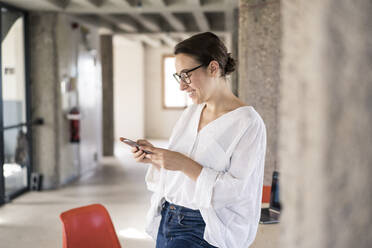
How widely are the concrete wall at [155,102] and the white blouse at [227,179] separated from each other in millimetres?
12132

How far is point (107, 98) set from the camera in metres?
10.1

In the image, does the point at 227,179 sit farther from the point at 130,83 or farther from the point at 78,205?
the point at 130,83

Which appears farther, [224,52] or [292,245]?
[224,52]

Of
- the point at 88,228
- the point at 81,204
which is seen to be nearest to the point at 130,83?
the point at 81,204

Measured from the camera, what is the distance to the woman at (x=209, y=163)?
5.00 feet

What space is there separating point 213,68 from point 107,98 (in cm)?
871

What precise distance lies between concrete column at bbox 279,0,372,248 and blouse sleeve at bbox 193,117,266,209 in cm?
83

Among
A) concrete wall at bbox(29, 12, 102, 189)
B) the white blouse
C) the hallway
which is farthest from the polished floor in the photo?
the white blouse

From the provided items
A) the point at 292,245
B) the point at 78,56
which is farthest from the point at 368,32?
the point at 78,56

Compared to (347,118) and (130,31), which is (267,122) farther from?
(130,31)

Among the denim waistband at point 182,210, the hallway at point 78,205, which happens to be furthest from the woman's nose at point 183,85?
the hallway at point 78,205

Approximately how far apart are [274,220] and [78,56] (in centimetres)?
602

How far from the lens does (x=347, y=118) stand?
62cm

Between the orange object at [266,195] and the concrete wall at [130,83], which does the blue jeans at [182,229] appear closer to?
the orange object at [266,195]
